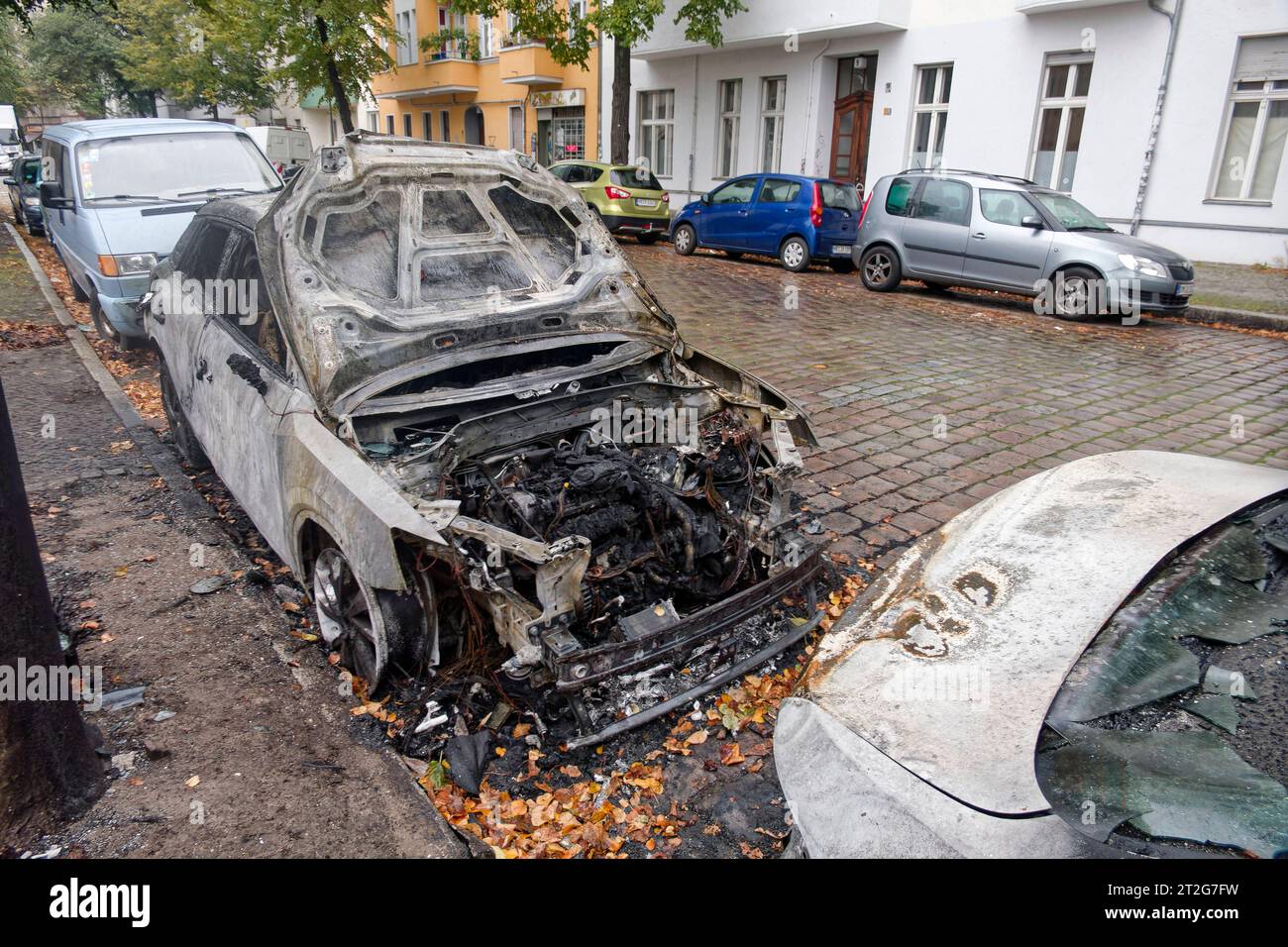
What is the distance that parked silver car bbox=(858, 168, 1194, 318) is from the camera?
1069 cm

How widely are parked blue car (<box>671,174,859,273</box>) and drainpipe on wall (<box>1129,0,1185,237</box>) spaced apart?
16.4 ft

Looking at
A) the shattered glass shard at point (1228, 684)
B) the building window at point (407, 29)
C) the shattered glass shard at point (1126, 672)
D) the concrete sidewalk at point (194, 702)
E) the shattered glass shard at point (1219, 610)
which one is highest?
the building window at point (407, 29)

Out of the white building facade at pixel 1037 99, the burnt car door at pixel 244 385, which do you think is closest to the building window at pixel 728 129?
the white building facade at pixel 1037 99

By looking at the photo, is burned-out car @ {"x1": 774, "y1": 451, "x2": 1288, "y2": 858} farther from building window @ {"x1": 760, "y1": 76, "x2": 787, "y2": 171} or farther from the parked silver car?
building window @ {"x1": 760, "y1": 76, "x2": 787, "y2": 171}

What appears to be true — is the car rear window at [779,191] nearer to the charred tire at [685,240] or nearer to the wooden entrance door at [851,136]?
the charred tire at [685,240]

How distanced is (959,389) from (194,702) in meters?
6.74

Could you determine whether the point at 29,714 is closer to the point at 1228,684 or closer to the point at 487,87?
the point at 1228,684

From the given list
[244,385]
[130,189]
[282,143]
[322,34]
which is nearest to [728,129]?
[322,34]

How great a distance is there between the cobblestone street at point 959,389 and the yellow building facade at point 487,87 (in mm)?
16853

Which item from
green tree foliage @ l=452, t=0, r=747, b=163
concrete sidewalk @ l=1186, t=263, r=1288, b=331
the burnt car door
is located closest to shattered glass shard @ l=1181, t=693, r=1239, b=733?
the burnt car door

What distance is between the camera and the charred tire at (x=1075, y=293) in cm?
1090

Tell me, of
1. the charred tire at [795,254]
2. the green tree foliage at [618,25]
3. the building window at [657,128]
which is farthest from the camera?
the building window at [657,128]

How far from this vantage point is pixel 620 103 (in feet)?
66.0

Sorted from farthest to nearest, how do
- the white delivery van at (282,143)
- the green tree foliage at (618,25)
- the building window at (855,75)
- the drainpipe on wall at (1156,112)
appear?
the white delivery van at (282,143) < the building window at (855,75) < the green tree foliage at (618,25) < the drainpipe on wall at (1156,112)
